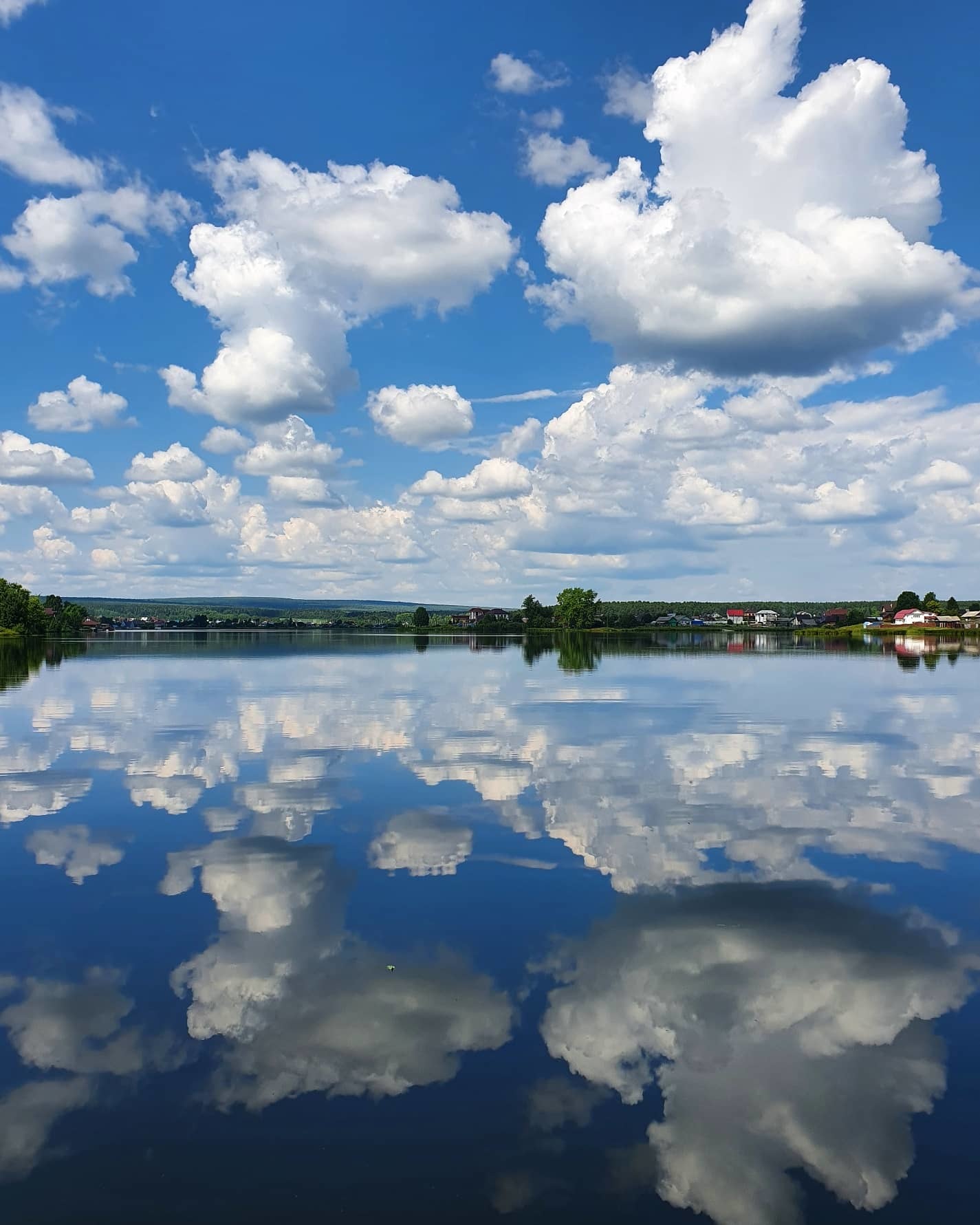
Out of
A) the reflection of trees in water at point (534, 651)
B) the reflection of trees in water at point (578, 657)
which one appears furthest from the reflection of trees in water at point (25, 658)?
the reflection of trees in water at point (534, 651)

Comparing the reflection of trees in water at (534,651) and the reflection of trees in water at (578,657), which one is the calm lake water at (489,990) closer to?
the reflection of trees in water at (578,657)

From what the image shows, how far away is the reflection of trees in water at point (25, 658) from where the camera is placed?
6800cm

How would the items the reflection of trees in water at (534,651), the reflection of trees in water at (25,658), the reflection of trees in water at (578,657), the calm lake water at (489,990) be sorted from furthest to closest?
the reflection of trees in water at (534,651), the reflection of trees in water at (578,657), the reflection of trees in water at (25,658), the calm lake water at (489,990)

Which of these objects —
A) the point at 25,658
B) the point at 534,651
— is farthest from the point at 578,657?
the point at 25,658

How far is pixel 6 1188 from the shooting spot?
8336 mm

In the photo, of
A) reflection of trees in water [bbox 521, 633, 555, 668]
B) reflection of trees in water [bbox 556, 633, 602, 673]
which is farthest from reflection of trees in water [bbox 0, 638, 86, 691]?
reflection of trees in water [bbox 521, 633, 555, 668]

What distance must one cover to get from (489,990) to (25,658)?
102691mm

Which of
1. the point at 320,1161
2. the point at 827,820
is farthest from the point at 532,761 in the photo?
the point at 320,1161

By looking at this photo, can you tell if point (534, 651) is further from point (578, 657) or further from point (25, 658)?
point (25, 658)

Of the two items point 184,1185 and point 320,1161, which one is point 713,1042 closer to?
point 320,1161

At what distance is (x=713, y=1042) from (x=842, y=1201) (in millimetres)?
2798

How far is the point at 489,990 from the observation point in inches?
488

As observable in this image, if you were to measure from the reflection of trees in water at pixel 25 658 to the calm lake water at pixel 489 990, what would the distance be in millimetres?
43053

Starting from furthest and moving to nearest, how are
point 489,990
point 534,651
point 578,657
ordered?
point 534,651 < point 578,657 < point 489,990
